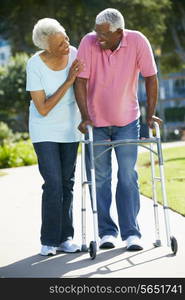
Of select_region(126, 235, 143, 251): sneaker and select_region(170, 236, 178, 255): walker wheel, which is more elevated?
select_region(170, 236, 178, 255): walker wheel

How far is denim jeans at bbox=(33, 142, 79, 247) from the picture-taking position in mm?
6953

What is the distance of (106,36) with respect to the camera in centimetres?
679

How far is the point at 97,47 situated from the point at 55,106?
1.93ft

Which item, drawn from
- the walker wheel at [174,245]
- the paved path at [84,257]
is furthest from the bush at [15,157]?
the walker wheel at [174,245]

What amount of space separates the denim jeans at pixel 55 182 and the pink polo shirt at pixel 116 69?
46 centimetres

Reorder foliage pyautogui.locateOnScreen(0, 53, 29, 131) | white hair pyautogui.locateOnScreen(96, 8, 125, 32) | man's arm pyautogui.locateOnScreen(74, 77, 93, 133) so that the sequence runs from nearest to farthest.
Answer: white hair pyautogui.locateOnScreen(96, 8, 125, 32) < man's arm pyautogui.locateOnScreen(74, 77, 93, 133) < foliage pyautogui.locateOnScreen(0, 53, 29, 131)

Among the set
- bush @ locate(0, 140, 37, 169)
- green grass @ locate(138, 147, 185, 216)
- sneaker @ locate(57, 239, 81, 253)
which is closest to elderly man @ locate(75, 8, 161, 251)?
sneaker @ locate(57, 239, 81, 253)

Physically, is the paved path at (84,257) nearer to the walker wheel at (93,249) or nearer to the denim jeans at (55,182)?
the walker wheel at (93,249)

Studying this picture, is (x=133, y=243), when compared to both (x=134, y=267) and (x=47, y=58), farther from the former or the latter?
(x=47, y=58)

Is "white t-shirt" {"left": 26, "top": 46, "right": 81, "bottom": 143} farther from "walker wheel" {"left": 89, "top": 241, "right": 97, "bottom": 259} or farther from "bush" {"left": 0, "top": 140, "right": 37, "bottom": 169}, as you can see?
"bush" {"left": 0, "top": 140, "right": 37, "bottom": 169}

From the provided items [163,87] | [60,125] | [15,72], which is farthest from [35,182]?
[163,87]

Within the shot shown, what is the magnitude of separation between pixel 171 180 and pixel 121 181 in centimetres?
617

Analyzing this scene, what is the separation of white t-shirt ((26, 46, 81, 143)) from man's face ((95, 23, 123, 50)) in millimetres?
333

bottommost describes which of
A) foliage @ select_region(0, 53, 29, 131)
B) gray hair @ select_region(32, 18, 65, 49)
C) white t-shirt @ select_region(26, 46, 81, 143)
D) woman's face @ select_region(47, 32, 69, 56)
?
foliage @ select_region(0, 53, 29, 131)
